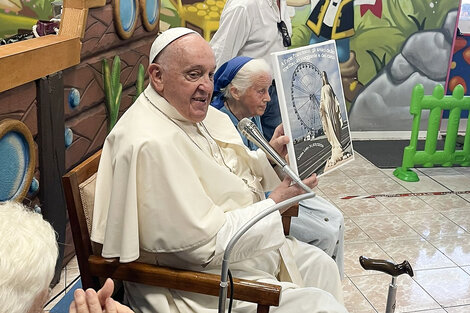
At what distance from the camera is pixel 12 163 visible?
9.10 ft

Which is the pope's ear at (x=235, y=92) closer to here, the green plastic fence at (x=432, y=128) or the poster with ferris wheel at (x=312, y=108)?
the poster with ferris wheel at (x=312, y=108)

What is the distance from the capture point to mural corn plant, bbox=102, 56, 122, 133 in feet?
12.6

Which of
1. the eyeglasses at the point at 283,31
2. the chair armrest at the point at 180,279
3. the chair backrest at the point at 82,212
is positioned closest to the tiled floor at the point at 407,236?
the chair backrest at the point at 82,212

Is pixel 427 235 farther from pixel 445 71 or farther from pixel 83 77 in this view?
pixel 445 71

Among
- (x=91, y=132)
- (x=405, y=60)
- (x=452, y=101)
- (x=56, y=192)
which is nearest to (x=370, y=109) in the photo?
(x=405, y=60)

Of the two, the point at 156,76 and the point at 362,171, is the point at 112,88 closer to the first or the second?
the point at 156,76

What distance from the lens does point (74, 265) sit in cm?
361

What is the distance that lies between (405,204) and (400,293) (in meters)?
1.51

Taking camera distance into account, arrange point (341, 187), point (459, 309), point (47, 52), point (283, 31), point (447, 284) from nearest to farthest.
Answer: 1. point (47, 52)
2. point (459, 309)
3. point (447, 284)
4. point (283, 31)
5. point (341, 187)

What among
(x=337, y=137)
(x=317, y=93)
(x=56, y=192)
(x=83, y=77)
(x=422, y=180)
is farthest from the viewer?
(x=422, y=180)

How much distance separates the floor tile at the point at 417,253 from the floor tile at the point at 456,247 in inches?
2.0

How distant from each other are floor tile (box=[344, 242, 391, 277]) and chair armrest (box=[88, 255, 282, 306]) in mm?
1903

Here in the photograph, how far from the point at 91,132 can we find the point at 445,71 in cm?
464

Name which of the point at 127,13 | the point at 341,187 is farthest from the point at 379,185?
the point at 127,13
